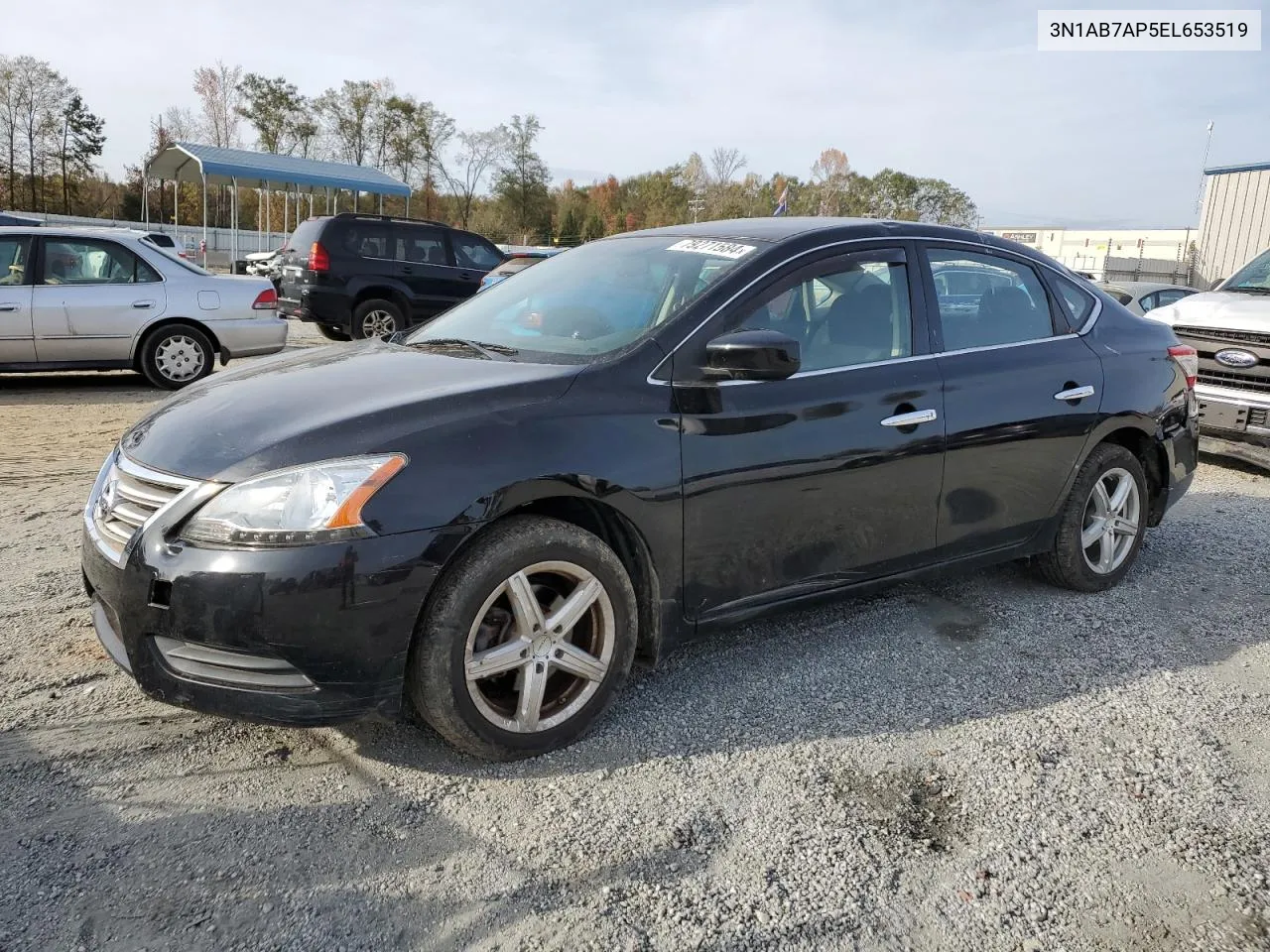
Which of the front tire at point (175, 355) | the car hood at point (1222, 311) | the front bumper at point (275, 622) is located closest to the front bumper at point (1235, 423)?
the car hood at point (1222, 311)

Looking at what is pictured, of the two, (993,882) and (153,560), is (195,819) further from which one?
(993,882)

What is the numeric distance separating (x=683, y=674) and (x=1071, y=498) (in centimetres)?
208

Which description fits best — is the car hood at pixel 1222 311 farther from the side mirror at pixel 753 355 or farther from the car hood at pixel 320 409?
the car hood at pixel 320 409

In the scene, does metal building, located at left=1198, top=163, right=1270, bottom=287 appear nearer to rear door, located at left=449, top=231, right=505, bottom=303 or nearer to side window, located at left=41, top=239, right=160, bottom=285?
rear door, located at left=449, top=231, right=505, bottom=303

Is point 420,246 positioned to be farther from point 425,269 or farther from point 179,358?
point 179,358

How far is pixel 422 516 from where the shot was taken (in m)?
2.67

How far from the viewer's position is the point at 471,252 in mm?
14898

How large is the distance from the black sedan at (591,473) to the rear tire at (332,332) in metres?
10.4

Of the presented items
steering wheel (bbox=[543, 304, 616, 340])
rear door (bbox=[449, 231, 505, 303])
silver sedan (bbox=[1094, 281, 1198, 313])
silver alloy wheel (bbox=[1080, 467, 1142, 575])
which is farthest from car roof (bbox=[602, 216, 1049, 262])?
silver sedan (bbox=[1094, 281, 1198, 313])

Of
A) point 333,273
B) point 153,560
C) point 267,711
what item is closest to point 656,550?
point 267,711

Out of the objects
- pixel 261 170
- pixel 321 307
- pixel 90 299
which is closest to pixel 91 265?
pixel 90 299

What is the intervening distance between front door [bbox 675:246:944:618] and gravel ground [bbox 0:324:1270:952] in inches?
18.3

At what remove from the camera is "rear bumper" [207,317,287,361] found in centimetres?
1000

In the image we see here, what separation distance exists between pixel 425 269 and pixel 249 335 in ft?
14.9
